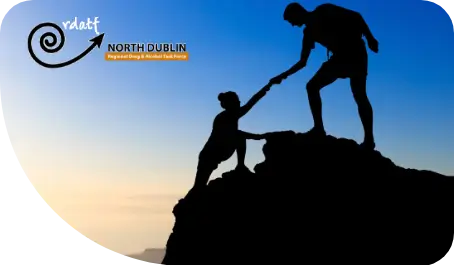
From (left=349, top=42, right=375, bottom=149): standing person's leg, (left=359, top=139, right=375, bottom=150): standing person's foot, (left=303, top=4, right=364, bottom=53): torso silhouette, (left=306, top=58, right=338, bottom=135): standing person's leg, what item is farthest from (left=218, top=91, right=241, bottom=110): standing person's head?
(left=359, top=139, right=375, bottom=150): standing person's foot

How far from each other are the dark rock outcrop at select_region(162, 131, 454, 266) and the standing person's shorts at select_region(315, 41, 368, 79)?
145 centimetres

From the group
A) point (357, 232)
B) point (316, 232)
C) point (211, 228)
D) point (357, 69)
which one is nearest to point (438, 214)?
point (357, 232)

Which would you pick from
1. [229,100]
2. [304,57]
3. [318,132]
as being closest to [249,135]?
[229,100]

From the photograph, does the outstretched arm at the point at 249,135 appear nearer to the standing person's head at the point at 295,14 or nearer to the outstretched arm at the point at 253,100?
the outstretched arm at the point at 253,100

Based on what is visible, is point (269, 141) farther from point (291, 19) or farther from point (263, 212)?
point (291, 19)

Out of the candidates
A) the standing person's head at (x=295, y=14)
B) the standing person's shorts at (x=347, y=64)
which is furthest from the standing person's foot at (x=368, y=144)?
the standing person's head at (x=295, y=14)

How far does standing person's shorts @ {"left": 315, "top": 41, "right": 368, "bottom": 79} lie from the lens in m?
12.4

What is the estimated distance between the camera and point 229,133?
12.9m

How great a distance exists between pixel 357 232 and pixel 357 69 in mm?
3583

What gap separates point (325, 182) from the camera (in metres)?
11.9

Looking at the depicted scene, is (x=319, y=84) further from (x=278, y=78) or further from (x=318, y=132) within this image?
(x=318, y=132)

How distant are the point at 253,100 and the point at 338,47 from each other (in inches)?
86.9

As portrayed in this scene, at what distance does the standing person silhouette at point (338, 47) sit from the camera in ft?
40.5

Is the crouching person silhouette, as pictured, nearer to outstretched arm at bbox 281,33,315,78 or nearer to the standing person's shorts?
outstretched arm at bbox 281,33,315,78
